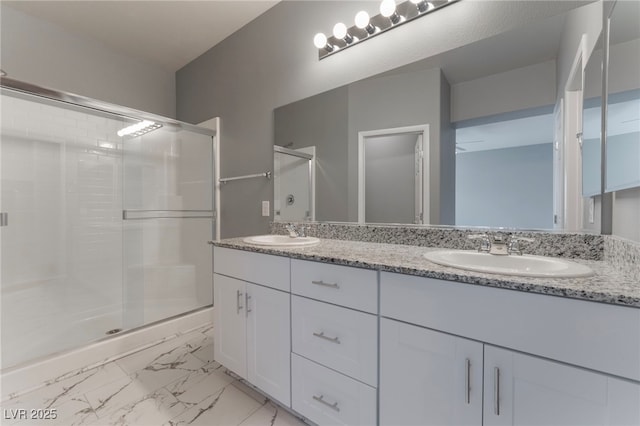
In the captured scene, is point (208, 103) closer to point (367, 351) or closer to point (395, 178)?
point (395, 178)

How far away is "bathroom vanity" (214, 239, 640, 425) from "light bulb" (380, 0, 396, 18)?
1234 mm

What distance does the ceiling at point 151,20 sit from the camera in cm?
201

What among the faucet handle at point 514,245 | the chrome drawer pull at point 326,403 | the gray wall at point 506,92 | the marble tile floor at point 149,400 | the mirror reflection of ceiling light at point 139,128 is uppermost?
the mirror reflection of ceiling light at point 139,128

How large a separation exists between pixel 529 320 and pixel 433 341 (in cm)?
26

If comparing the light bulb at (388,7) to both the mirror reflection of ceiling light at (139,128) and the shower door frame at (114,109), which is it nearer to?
the shower door frame at (114,109)

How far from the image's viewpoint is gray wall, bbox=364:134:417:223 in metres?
1.41

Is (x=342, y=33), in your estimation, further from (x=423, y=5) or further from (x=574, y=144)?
(x=574, y=144)

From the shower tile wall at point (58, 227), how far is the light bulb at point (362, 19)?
74.0 inches

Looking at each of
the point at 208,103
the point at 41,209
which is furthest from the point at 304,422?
the point at 208,103

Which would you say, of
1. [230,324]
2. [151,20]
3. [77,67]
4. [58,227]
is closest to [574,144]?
[230,324]

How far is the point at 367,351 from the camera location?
3.14ft

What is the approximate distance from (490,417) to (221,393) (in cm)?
129

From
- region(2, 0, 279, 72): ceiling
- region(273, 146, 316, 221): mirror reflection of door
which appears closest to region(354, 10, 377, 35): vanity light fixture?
region(273, 146, 316, 221): mirror reflection of door

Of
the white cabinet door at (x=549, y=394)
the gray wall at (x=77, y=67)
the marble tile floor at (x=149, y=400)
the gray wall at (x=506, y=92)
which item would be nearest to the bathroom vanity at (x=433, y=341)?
the white cabinet door at (x=549, y=394)
